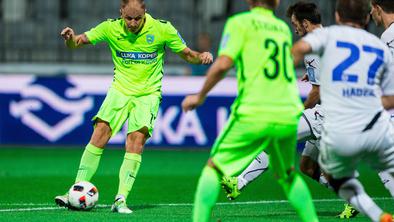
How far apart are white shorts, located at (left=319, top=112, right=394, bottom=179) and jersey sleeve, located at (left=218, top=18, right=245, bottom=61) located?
0.97 m

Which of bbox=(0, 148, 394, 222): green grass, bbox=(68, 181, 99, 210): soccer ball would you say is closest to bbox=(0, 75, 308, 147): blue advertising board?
bbox=(0, 148, 394, 222): green grass

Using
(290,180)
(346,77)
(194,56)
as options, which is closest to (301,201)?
(290,180)

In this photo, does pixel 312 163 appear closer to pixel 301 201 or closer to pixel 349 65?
pixel 301 201

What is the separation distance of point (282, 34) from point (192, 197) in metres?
4.66

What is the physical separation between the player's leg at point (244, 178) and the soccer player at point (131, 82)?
97 cm

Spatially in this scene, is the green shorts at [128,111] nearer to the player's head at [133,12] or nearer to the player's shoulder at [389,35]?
the player's head at [133,12]

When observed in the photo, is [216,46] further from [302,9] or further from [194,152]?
[302,9]

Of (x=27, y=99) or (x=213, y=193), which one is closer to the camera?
(x=213, y=193)

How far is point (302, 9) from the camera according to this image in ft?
34.0

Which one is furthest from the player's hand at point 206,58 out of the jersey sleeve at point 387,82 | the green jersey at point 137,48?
the jersey sleeve at point 387,82

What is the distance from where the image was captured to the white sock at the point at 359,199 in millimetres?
7773

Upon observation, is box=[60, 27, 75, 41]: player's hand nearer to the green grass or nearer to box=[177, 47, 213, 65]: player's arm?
box=[177, 47, 213, 65]: player's arm

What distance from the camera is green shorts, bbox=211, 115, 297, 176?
7.45m

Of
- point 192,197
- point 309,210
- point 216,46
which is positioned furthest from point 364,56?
point 216,46
